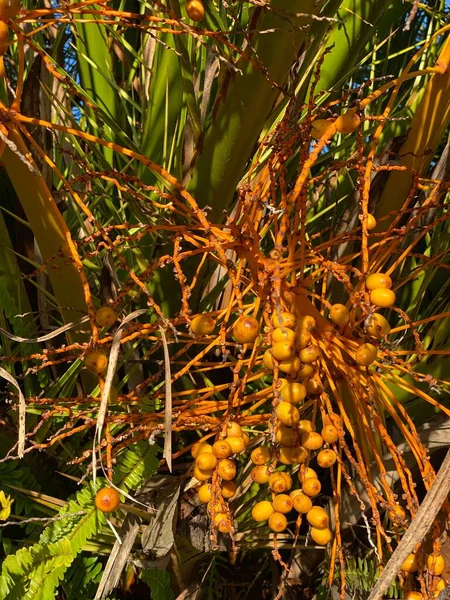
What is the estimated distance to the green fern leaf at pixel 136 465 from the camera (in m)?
1.01

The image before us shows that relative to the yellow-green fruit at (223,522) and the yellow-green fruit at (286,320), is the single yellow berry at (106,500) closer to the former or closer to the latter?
the yellow-green fruit at (223,522)

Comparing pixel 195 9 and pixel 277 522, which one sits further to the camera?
pixel 277 522

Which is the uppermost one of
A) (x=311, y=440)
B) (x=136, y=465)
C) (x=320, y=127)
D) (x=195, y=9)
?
(x=195, y=9)

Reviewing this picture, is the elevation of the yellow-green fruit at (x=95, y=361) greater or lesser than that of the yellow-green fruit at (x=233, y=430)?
greater

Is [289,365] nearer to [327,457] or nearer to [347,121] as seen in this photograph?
[327,457]

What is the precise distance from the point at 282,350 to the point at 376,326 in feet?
0.43

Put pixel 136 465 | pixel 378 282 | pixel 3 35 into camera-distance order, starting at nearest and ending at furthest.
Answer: pixel 3 35 → pixel 378 282 → pixel 136 465

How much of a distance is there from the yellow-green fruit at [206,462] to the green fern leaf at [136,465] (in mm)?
225

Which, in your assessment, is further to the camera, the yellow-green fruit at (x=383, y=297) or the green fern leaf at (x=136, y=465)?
the green fern leaf at (x=136, y=465)

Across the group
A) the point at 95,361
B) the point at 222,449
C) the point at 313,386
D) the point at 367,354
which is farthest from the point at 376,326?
the point at 95,361

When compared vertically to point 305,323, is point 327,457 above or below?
below

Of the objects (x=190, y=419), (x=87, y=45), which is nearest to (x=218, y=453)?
(x=190, y=419)

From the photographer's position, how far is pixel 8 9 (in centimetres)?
66

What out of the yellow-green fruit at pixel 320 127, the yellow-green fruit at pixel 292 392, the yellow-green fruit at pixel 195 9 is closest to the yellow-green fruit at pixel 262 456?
the yellow-green fruit at pixel 292 392
